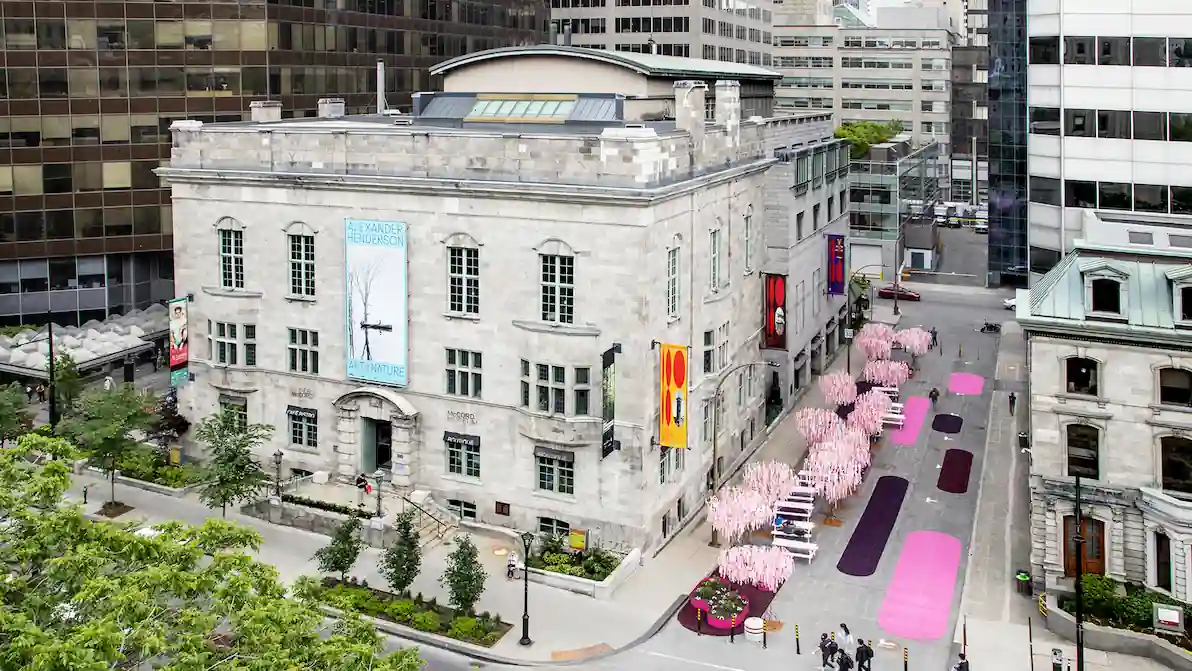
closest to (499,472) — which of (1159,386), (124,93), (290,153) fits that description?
(290,153)

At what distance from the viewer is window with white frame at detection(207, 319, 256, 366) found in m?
55.9

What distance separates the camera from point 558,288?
159ft

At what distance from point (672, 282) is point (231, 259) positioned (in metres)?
21.5

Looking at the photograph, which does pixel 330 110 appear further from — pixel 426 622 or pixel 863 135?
pixel 863 135

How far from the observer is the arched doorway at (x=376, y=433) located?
5256cm

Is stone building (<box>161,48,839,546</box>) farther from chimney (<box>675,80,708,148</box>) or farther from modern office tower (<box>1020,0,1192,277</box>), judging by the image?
modern office tower (<box>1020,0,1192,277</box>)

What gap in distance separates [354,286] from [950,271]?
275 feet

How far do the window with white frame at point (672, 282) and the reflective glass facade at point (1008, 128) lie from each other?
174ft

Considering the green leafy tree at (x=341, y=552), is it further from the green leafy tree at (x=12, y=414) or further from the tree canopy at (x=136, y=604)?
the green leafy tree at (x=12, y=414)

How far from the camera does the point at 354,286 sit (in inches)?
2080

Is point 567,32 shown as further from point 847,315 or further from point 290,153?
point 290,153

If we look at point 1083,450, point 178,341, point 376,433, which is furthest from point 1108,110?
point 178,341

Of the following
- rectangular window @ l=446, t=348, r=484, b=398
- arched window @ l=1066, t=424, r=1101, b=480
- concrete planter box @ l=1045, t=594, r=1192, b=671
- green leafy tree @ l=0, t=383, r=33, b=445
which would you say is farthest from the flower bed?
green leafy tree @ l=0, t=383, r=33, b=445

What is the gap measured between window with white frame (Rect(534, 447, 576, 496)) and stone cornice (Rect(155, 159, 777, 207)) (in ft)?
34.9
